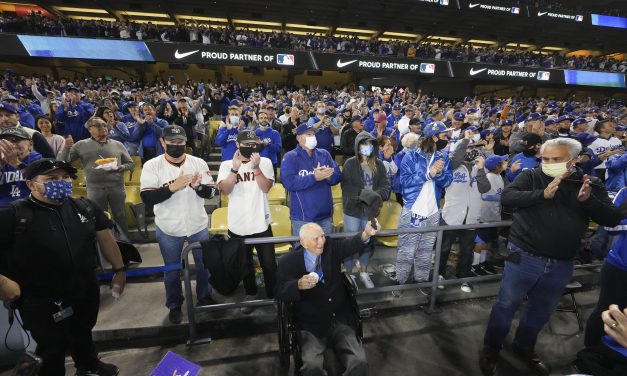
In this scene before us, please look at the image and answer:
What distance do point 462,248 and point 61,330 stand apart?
4444 mm

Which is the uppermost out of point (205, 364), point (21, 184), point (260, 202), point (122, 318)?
point (21, 184)

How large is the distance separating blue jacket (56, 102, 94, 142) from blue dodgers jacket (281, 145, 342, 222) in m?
6.02

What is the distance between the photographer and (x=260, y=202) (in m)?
3.49

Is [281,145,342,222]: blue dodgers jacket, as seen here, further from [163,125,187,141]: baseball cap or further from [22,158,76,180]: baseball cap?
[22,158,76,180]: baseball cap

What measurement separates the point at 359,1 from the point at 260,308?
85.8 ft

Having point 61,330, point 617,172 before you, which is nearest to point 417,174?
point 617,172

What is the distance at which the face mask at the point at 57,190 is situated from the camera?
2.23 metres

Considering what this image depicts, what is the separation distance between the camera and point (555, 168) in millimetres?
2617

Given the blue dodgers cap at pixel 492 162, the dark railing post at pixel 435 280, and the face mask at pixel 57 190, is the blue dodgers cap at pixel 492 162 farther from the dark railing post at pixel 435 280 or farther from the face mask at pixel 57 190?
the face mask at pixel 57 190

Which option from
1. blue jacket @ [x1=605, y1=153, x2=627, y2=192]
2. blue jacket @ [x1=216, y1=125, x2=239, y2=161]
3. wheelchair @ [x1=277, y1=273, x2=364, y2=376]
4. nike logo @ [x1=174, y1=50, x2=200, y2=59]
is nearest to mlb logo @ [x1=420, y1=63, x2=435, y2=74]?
nike logo @ [x1=174, y1=50, x2=200, y2=59]

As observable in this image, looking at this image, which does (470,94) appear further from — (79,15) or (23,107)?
(79,15)

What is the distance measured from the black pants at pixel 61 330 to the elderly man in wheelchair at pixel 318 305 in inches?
63.0

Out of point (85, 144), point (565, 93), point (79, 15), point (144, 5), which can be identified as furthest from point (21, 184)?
point (565, 93)

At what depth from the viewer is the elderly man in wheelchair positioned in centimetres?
255
